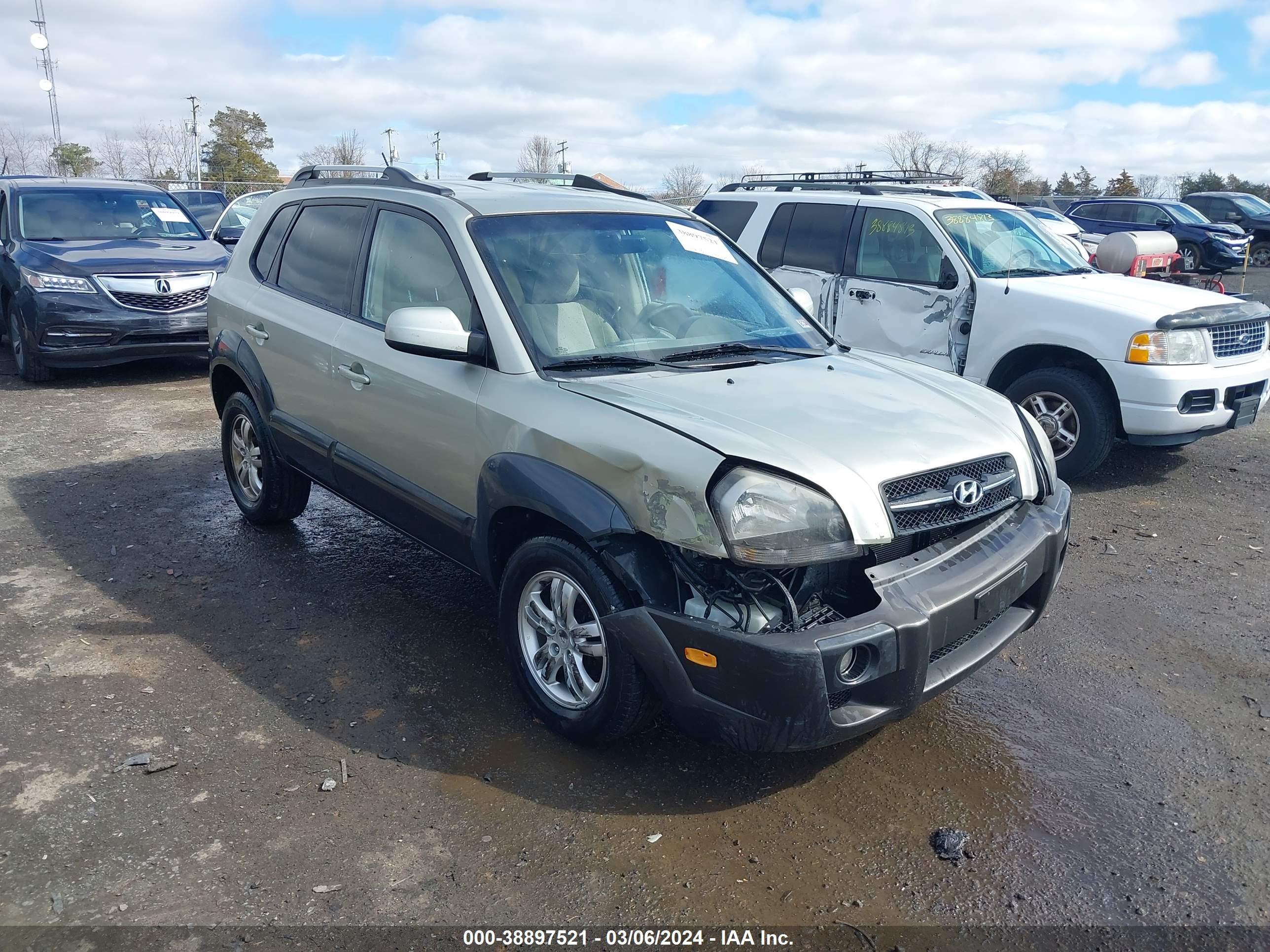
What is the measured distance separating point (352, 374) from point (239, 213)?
1226cm

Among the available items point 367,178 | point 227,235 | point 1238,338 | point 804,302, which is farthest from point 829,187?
point 227,235

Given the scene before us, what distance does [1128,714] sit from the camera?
3.81m

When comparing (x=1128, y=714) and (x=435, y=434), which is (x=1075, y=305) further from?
(x=435, y=434)

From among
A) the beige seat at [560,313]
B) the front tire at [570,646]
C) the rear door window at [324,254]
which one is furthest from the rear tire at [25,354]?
the front tire at [570,646]

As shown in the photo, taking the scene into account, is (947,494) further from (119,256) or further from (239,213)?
(239,213)

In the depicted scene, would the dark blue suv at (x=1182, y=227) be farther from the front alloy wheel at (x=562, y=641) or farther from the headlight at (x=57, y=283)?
the front alloy wheel at (x=562, y=641)

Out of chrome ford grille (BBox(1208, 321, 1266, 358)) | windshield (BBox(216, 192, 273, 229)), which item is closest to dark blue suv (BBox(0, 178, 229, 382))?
windshield (BBox(216, 192, 273, 229))

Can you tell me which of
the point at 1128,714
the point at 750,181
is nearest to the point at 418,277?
the point at 1128,714

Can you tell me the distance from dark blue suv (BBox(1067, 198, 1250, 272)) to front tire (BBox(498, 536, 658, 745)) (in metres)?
23.4

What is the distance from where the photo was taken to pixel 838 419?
3.28 meters

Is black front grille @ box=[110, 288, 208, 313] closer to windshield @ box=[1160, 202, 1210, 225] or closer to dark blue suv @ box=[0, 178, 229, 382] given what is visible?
dark blue suv @ box=[0, 178, 229, 382]

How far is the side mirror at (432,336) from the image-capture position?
11.8ft

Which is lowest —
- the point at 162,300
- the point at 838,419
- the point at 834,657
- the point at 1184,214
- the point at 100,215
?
the point at 834,657

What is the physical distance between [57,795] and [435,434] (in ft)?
5.75
